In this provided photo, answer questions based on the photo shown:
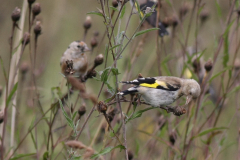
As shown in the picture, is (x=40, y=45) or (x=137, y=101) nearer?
(x=137, y=101)

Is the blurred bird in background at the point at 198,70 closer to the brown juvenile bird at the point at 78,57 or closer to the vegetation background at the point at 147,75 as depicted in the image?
the vegetation background at the point at 147,75

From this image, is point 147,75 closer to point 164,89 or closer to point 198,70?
point 198,70

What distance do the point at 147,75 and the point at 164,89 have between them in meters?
1.59

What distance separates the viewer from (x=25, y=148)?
3.72m

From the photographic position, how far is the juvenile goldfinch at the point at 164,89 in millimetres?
2557

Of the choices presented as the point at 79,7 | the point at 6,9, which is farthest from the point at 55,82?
the point at 79,7

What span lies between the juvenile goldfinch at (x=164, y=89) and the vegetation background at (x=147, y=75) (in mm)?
185

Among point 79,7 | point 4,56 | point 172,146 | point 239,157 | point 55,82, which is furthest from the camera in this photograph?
point 79,7

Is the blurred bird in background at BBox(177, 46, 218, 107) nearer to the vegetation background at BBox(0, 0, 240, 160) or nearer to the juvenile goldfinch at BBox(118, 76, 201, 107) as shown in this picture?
the vegetation background at BBox(0, 0, 240, 160)

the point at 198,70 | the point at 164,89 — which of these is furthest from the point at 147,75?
the point at 164,89

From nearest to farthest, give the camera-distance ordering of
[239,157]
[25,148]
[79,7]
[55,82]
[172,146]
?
[172,146] → [239,157] → [25,148] → [55,82] → [79,7]

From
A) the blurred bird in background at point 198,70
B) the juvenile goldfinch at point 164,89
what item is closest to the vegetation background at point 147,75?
the blurred bird in background at point 198,70

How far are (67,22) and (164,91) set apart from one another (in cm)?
272

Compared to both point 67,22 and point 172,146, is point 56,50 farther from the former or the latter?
point 172,146
